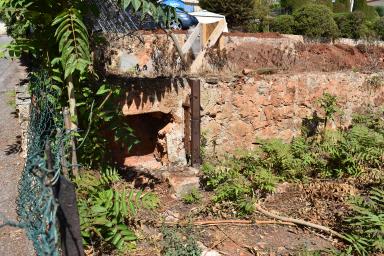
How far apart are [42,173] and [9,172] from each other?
4.50 metres

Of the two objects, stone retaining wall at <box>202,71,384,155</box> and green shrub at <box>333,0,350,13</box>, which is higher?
green shrub at <box>333,0,350,13</box>

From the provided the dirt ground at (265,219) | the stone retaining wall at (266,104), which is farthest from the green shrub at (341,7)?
the dirt ground at (265,219)

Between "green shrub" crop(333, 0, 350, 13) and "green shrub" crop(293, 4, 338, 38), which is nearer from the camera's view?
"green shrub" crop(293, 4, 338, 38)

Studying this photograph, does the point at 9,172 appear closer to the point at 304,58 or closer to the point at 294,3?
the point at 304,58

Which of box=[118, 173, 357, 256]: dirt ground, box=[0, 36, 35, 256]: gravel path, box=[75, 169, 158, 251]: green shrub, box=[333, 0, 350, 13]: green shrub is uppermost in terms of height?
box=[333, 0, 350, 13]: green shrub

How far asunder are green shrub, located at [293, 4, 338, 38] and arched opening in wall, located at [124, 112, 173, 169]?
42.5ft

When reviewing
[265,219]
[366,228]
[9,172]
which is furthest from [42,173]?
[9,172]

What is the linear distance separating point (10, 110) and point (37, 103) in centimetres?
550

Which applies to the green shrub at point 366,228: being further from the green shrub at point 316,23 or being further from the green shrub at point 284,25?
the green shrub at point 284,25

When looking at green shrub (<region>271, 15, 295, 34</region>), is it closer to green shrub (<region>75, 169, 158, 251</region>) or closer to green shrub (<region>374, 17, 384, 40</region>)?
green shrub (<region>374, 17, 384, 40</region>)

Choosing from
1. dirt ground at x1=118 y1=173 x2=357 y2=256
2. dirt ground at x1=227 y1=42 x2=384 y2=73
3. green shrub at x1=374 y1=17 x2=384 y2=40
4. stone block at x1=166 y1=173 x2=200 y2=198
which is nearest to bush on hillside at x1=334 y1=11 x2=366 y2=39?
green shrub at x1=374 y1=17 x2=384 y2=40

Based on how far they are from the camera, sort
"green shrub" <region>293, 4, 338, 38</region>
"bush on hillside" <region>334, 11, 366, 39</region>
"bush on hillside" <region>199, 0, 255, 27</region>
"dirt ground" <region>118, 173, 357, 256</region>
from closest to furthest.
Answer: "dirt ground" <region>118, 173, 357, 256</region>, "bush on hillside" <region>199, 0, 255, 27</region>, "green shrub" <region>293, 4, 338, 38</region>, "bush on hillside" <region>334, 11, 366, 39</region>

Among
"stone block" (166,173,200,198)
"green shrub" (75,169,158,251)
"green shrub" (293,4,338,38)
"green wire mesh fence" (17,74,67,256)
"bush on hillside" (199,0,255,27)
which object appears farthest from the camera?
"green shrub" (293,4,338,38)

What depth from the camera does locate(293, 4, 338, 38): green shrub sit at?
17922 mm
